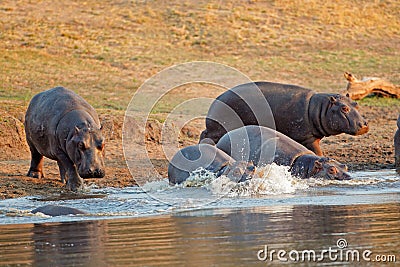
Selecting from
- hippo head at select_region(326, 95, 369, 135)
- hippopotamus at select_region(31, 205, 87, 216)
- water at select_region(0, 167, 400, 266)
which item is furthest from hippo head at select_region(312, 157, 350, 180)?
hippopotamus at select_region(31, 205, 87, 216)

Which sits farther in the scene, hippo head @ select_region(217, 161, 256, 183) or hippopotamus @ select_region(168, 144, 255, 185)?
hippopotamus @ select_region(168, 144, 255, 185)

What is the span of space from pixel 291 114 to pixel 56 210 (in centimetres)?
616

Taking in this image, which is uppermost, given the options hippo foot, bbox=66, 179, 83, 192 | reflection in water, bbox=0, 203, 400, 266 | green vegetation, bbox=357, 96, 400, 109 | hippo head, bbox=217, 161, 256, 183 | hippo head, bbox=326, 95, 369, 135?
green vegetation, bbox=357, 96, 400, 109

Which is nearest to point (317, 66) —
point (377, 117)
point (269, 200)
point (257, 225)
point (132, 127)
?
point (377, 117)

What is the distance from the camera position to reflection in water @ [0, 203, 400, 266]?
648 centimetres

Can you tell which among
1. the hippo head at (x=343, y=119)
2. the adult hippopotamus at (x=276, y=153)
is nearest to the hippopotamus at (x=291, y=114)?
the hippo head at (x=343, y=119)

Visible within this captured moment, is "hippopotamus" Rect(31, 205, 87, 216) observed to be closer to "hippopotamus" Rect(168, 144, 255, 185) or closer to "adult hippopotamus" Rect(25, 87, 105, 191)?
"adult hippopotamus" Rect(25, 87, 105, 191)

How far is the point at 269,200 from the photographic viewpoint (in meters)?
10.2

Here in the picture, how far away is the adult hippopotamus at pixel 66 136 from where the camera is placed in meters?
11.3

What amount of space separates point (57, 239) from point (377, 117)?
13610 millimetres

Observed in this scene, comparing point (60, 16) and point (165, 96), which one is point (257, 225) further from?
point (60, 16)

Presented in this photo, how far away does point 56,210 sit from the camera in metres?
9.31

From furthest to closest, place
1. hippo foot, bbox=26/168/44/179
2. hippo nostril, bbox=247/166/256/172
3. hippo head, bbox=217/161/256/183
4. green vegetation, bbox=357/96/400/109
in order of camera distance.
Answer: green vegetation, bbox=357/96/400/109 < hippo foot, bbox=26/168/44/179 < hippo nostril, bbox=247/166/256/172 < hippo head, bbox=217/161/256/183

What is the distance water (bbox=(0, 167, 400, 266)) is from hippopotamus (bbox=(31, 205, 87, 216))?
139 mm
